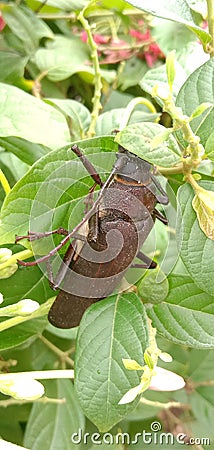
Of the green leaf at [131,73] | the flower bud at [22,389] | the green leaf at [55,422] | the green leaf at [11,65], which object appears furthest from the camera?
the green leaf at [131,73]

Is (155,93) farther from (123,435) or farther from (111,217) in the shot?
(123,435)

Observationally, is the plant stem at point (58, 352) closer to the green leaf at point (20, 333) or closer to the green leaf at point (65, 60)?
the green leaf at point (20, 333)

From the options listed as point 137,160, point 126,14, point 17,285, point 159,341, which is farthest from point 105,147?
point 126,14

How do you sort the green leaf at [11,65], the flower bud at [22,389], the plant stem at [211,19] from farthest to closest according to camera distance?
the green leaf at [11,65] → the plant stem at [211,19] → the flower bud at [22,389]

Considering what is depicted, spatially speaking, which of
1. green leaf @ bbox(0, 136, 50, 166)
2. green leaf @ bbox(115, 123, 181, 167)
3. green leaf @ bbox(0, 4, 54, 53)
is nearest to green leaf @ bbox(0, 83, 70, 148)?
green leaf @ bbox(0, 136, 50, 166)

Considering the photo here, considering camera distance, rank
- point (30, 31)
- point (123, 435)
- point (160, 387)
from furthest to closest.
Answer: point (30, 31), point (123, 435), point (160, 387)

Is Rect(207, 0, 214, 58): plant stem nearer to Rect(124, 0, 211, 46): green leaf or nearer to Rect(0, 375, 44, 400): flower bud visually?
Rect(124, 0, 211, 46): green leaf

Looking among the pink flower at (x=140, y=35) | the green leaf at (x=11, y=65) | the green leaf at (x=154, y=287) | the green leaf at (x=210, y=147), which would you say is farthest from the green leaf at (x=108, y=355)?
the pink flower at (x=140, y=35)
